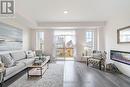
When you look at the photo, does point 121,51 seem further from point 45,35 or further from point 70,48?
point 45,35

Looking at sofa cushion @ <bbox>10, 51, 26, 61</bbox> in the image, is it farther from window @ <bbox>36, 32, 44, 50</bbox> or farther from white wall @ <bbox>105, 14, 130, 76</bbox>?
white wall @ <bbox>105, 14, 130, 76</bbox>

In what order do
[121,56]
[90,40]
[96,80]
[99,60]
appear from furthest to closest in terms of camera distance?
[90,40] → [99,60] → [121,56] → [96,80]

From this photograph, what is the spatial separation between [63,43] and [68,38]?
52 centimetres

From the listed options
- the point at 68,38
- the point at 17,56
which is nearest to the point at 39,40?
the point at 68,38

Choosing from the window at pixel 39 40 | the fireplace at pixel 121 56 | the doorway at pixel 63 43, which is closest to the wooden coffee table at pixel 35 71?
the fireplace at pixel 121 56

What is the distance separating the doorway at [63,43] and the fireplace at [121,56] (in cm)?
344

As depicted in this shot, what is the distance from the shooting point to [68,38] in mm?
8391

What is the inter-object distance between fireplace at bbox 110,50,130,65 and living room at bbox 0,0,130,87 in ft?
0.08

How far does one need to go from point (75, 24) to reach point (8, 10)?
13.2 feet

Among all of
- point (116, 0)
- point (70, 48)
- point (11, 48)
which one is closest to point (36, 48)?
point (70, 48)

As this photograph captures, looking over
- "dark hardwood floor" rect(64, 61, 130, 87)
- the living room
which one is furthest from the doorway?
"dark hardwood floor" rect(64, 61, 130, 87)

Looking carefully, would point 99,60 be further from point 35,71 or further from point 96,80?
point 35,71

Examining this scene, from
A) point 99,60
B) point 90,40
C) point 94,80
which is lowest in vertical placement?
point 94,80

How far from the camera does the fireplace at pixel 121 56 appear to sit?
4.21m
